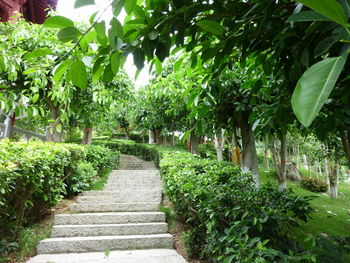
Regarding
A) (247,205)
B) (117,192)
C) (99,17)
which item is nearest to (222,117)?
(247,205)

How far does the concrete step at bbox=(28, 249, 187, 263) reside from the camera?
2996 millimetres

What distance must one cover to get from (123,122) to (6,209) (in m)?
17.1

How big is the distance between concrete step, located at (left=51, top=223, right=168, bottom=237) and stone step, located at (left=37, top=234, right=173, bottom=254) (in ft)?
0.57

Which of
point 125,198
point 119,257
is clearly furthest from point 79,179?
point 119,257

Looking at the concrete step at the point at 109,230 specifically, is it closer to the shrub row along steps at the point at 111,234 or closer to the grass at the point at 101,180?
the shrub row along steps at the point at 111,234

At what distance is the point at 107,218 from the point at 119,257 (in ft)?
3.75

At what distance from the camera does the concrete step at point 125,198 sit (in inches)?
201

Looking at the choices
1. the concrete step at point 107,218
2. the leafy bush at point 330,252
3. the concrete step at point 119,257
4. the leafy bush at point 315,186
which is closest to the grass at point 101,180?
the concrete step at point 107,218

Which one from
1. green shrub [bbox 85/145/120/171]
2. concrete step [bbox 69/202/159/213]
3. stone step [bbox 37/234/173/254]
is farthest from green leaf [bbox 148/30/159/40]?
green shrub [bbox 85/145/120/171]

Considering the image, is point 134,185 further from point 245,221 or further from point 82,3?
point 82,3

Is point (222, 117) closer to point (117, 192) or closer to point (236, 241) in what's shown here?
point (236, 241)

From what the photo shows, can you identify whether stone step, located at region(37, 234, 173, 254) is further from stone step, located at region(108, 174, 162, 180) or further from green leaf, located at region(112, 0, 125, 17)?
stone step, located at region(108, 174, 162, 180)

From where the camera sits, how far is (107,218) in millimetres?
4180

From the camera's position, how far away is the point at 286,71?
116 cm
